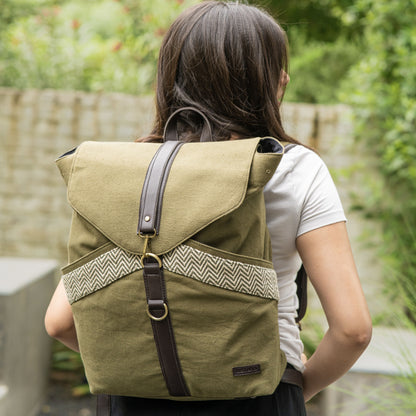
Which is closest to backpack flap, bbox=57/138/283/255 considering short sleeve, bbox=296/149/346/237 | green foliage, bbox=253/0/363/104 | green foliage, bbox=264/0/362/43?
short sleeve, bbox=296/149/346/237

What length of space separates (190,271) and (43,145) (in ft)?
13.9

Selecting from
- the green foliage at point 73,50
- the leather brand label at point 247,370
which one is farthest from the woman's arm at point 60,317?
the green foliage at point 73,50

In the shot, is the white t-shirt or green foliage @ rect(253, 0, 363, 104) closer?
the white t-shirt

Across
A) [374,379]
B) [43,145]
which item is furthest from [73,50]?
[374,379]

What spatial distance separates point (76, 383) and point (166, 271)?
3639 mm

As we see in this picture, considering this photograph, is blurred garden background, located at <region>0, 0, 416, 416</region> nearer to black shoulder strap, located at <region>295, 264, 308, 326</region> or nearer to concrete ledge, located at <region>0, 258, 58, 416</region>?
concrete ledge, located at <region>0, 258, 58, 416</region>

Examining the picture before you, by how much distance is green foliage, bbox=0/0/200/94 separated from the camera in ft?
19.4

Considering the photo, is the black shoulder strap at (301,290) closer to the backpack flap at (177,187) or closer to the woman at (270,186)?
the woman at (270,186)

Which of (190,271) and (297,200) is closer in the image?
(190,271)

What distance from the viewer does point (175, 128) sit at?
126 centimetres

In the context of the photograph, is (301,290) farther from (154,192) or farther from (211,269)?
(154,192)

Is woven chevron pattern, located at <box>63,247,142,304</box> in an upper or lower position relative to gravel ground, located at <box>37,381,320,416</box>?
upper

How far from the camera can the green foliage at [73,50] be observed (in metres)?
5.91

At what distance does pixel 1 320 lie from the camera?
313cm
